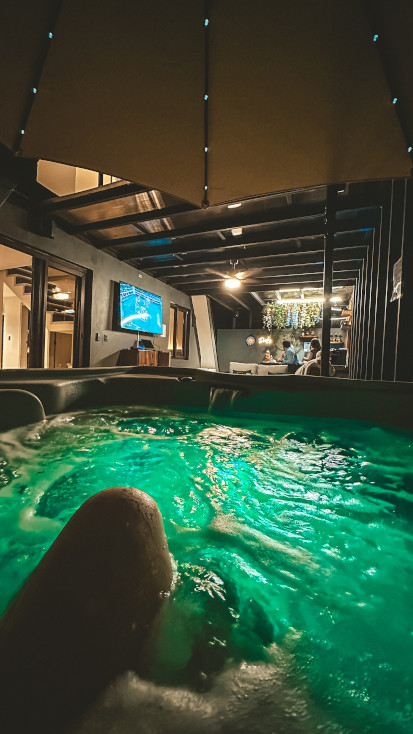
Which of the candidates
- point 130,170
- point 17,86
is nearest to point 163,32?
point 130,170

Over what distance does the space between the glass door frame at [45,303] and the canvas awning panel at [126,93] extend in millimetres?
3128

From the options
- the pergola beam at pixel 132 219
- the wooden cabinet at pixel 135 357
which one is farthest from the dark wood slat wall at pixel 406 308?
the wooden cabinet at pixel 135 357

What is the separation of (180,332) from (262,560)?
32.5 ft

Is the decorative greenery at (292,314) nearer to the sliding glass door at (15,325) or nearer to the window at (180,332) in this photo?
the window at (180,332)

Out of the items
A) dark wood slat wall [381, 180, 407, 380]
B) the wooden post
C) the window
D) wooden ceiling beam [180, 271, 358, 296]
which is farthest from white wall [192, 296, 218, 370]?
dark wood slat wall [381, 180, 407, 380]

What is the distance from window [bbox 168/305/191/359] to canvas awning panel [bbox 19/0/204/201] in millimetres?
7679

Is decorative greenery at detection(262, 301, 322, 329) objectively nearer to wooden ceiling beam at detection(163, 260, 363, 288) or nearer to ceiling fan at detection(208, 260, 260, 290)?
wooden ceiling beam at detection(163, 260, 363, 288)

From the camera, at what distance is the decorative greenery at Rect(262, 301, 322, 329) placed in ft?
40.1

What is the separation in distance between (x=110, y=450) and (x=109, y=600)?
71.8 inches

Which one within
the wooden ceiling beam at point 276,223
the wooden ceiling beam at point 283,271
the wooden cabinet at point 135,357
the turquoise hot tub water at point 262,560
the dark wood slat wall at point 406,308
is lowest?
the turquoise hot tub water at point 262,560

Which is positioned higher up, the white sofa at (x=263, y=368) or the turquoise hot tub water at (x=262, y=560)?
the white sofa at (x=263, y=368)

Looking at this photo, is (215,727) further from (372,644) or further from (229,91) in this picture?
(229,91)

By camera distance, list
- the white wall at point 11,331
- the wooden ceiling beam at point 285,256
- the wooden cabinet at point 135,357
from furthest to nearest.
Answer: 1. the white wall at point 11,331
2. the wooden cabinet at point 135,357
3. the wooden ceiling beam at point 285,256

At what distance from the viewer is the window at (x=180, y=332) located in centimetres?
1022
